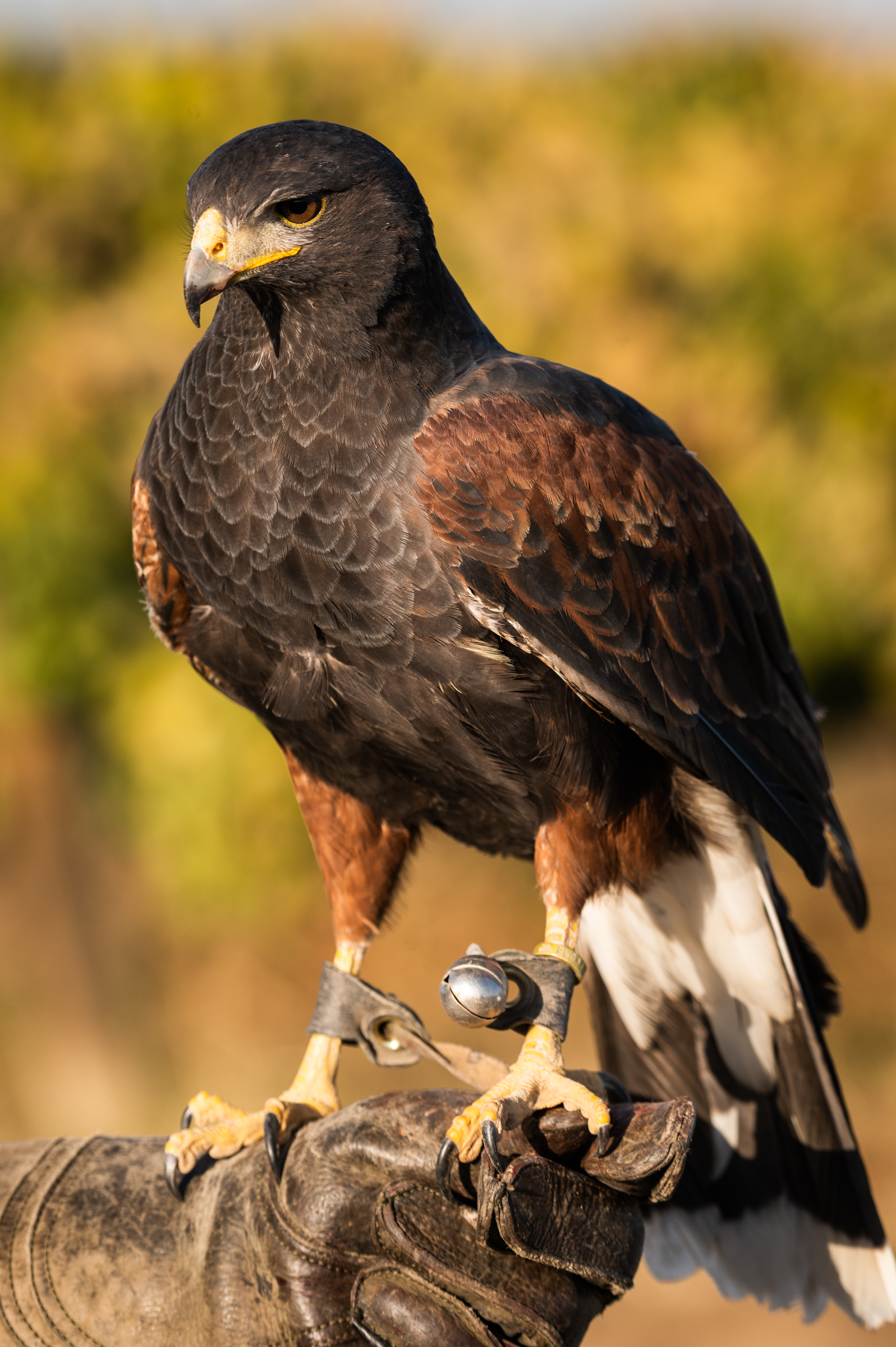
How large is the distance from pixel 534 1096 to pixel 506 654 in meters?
0.92

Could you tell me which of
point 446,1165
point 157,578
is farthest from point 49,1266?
point 157,578

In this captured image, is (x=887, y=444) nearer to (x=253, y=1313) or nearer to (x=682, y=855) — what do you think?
(x=682, y=855)

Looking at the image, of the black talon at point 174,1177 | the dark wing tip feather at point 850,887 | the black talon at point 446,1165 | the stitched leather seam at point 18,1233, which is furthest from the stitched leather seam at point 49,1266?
the dark wing tip feather at point 850,887

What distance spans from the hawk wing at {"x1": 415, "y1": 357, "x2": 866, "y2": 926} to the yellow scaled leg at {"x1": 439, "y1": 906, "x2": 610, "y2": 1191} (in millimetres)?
511

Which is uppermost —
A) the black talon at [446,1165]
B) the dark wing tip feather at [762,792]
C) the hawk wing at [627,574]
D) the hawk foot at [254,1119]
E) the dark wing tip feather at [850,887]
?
the hawk wing at [627,574]

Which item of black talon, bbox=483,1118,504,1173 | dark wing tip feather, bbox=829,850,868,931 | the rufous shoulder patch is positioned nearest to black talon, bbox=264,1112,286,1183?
black talon, bbox=483,1118,504,1173

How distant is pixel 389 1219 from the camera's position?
7.47ft

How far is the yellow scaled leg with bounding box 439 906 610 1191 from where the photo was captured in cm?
229

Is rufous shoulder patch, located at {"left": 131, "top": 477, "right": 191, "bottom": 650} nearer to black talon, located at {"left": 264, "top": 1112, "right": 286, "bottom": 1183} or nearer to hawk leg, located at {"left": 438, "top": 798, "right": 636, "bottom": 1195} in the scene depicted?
hawk leg, located at {"left": 438, "top": 798, "right": 636, "bottom": 1195}

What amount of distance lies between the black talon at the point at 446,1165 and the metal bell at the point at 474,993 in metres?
0.25

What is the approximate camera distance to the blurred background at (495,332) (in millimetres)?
7105

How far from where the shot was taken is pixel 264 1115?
2.67 meters

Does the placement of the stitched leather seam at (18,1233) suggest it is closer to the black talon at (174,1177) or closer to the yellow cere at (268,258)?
the black talon at (174,1177)

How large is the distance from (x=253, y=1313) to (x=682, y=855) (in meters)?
1.48
